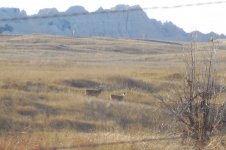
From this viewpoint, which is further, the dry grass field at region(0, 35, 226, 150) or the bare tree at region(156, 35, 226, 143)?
the dry grass field at region(0, 35, 226, 150)

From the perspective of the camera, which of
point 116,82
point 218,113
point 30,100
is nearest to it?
point 218,113

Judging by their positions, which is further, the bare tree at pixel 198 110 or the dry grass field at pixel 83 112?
the dry grass field at pixel 83 112

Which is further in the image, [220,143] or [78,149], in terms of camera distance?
[220,143]

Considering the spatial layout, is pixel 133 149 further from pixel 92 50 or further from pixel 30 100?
pixel 92 50

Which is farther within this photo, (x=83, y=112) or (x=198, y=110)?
(x=83, y=112)

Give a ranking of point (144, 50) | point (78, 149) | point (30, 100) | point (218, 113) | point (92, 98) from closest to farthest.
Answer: point (78, 149), point (218, 113), point (30, 100), point (92, 98), point (144, 50)

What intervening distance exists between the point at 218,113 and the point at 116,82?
27.9m

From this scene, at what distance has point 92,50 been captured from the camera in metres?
107

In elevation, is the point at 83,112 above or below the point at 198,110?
below

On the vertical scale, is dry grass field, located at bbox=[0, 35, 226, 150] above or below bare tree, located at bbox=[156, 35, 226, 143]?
below

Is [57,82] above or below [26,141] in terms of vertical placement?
below

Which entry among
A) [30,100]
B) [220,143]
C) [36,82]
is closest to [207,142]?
[220,143]

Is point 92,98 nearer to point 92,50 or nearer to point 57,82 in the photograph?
point 57,82

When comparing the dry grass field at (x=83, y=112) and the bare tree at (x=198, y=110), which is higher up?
the bare tree at (x=198, y=110)
